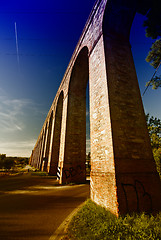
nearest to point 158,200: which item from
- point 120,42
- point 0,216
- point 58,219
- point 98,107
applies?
point 58,219

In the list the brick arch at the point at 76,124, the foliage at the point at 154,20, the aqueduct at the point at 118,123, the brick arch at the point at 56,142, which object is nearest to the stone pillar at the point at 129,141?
the aqueduct at the point at 118,123

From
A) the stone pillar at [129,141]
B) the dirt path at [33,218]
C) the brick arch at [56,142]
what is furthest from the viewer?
the brick arch at [56,142]

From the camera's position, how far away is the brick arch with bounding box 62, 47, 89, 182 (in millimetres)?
8610

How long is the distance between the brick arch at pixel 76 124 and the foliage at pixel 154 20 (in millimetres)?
4099

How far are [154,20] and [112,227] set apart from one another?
988cm

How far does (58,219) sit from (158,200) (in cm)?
300

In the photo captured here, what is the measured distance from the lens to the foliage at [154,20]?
5.87 metres

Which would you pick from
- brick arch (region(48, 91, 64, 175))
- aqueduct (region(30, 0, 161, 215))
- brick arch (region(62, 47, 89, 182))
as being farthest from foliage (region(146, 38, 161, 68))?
brick arch (region(48, 91, 64, 175))

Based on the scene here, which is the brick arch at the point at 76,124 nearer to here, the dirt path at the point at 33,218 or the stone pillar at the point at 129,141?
the dirt path at the point at 33,218

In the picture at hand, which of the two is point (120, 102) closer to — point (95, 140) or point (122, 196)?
point (95, 140)

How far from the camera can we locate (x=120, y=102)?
14.1ft

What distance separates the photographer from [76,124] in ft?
32.0

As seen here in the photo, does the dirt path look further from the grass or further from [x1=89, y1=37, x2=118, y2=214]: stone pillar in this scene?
[x1=89, y1=37, x2=118, y2=214]: stone pillar

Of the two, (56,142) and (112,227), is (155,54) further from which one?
(56,142)
